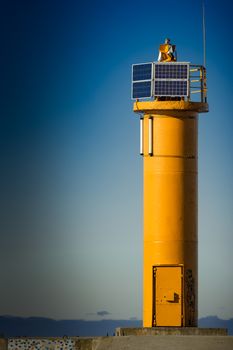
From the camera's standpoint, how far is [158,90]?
40.8 m

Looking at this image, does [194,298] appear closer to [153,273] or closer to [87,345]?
[153,273]

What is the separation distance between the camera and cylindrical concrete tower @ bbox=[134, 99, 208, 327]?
40.4 metres

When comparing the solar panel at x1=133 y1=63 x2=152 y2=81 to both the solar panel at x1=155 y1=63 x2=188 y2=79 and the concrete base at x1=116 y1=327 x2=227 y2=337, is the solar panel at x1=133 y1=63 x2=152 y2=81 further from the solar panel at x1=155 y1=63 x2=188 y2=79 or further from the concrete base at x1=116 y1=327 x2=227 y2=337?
the concrete base at x1=116 y1=327 x2=227 y2=337

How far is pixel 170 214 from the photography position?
4059 cm

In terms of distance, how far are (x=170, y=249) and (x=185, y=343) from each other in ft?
16.9

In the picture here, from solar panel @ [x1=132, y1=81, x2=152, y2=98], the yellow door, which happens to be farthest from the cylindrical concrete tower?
solar panel @ [x1=132, y1=81, x2=152, y2=98]

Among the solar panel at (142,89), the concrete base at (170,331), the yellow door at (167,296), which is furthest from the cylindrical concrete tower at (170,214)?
the concrete base at (170,331)

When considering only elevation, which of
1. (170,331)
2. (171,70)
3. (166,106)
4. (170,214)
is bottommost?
(170,331)

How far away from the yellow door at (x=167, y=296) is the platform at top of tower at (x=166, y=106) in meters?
5.38

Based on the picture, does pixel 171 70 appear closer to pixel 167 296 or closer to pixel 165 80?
pixel 165 80

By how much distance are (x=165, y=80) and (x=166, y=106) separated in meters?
0.98

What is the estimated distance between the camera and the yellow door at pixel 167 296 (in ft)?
132

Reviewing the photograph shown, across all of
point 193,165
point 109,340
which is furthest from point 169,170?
point 109,340

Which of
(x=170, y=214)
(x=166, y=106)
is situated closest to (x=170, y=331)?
(x=170, y=214)
